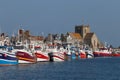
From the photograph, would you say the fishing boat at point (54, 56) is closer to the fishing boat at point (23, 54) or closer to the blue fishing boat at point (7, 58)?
the fishing boat at point (23, 54)

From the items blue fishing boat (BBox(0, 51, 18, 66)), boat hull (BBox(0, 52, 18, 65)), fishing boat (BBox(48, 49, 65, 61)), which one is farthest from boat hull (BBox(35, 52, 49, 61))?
blue fishing boat (BBox(0, 51, 18, 66))

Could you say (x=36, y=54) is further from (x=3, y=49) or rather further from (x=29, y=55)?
(x=3, y=49)

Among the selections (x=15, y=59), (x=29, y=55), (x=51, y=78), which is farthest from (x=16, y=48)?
(x=51, y=78)

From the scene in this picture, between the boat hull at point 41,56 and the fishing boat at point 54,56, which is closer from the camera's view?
the boat hull at point 41,56

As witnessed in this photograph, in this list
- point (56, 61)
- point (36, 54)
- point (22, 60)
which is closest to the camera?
point (22, 60)

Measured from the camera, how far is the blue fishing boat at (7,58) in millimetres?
106312

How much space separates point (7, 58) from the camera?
10775 centimetres

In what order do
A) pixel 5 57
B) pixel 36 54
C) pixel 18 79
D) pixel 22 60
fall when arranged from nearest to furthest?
pixel 18 79
pixel 5 57
pixel 22 60
pixel 36 54

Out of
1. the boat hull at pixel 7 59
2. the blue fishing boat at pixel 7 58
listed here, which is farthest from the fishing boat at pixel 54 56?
the blue fishing boat at pixel 7 58

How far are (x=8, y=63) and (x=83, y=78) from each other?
34.3 m

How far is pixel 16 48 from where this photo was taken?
4833 inches

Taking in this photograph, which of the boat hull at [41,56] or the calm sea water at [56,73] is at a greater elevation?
the boat hull at [41,56]

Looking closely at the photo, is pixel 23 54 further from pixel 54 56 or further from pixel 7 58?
pixel 54 56

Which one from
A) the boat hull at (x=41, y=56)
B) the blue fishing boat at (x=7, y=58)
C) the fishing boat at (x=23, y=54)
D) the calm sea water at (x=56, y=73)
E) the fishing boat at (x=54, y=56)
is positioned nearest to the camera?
the calm sea water at (x=56, y=73)
